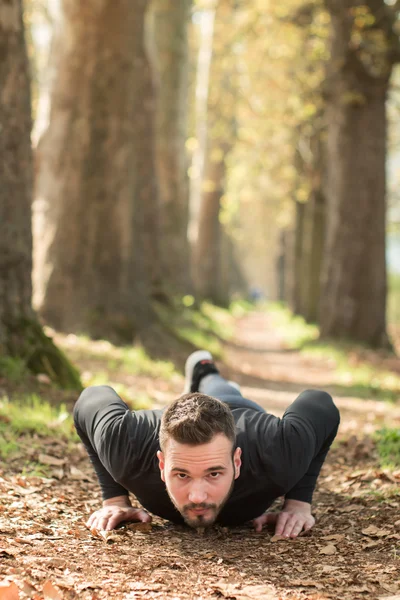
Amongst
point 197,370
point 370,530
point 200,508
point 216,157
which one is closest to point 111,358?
point 197,370

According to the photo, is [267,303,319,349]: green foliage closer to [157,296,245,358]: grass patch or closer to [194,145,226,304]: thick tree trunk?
[157,296,245,358]: grass patch

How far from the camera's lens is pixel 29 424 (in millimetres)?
6250

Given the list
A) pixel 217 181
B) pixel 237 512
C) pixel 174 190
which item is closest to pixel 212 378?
pixel 237 512

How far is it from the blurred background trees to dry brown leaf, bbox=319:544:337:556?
4.14 metres

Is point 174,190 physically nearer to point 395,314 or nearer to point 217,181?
point 217,181

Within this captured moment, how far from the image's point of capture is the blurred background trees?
12.2 m

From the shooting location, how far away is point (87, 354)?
10.9 metres

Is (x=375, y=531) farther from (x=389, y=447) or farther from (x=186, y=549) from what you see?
(x=389, y=447)

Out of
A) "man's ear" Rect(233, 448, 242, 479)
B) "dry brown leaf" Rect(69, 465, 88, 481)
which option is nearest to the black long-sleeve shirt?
"man's ear" Rect(233, 448, 242, 479)

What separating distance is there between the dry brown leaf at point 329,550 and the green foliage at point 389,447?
1769mm

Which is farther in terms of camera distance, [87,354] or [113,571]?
[87,354]

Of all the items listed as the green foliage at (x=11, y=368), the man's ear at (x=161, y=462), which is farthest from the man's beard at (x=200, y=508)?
the green foliage at (x=11, y=368)

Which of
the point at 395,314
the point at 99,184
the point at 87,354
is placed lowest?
the point at 395,314

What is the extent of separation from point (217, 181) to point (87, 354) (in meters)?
20.0
